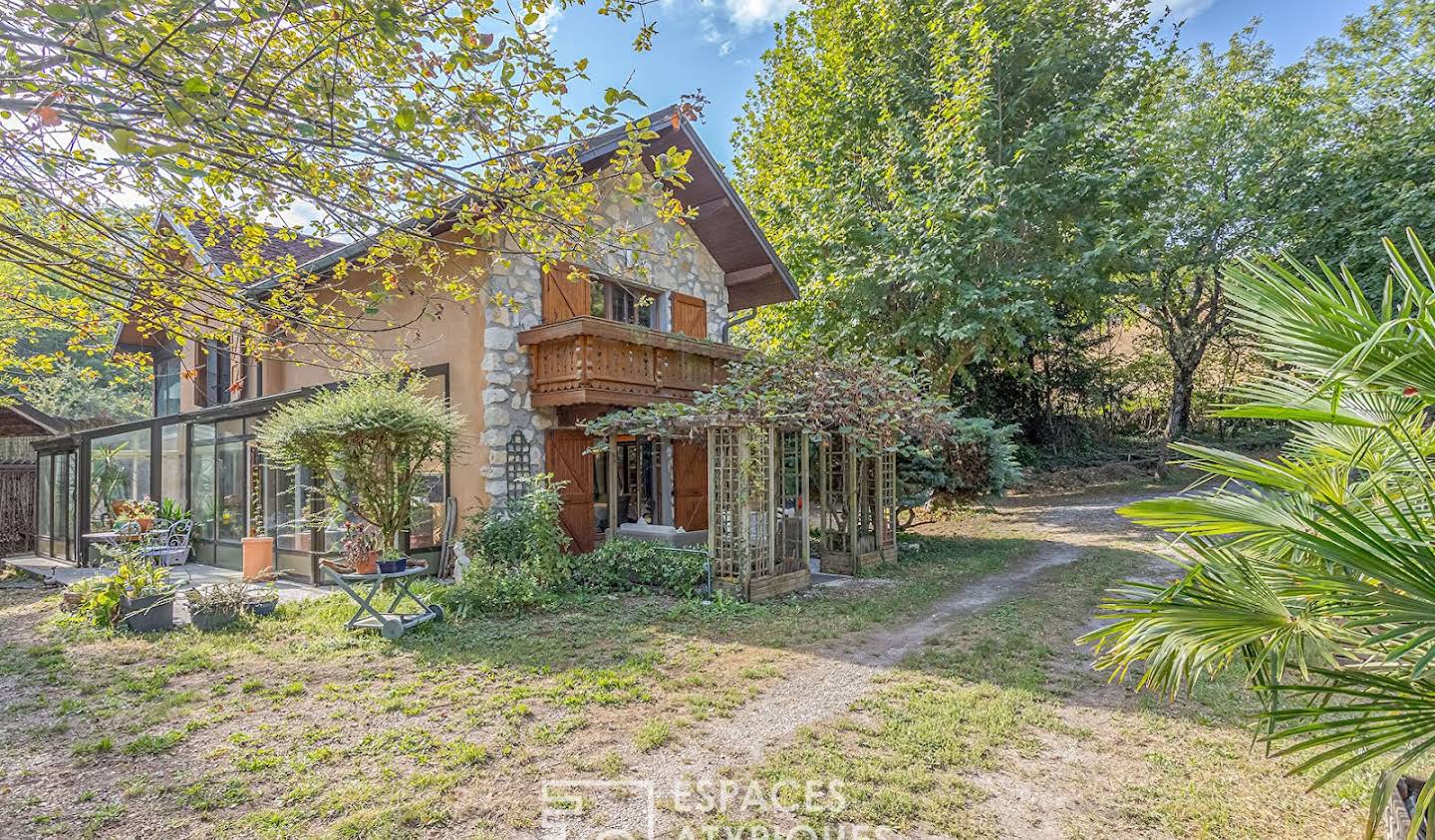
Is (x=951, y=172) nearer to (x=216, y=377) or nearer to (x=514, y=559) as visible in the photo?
(x=514, y=559)

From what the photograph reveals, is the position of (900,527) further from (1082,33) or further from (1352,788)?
(1082,33)

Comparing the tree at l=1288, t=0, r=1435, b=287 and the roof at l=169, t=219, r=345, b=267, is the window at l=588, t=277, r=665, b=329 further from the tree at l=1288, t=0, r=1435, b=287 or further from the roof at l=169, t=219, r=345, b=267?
the tree at l=1288, t=0, r=1435, b=287

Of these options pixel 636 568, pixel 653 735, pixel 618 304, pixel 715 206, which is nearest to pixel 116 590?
pixel 636 568

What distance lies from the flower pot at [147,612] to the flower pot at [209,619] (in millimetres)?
216

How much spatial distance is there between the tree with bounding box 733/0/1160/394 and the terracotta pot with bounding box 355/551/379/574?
9.52 meters

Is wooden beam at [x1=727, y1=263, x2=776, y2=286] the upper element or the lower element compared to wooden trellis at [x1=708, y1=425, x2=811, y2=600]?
upper

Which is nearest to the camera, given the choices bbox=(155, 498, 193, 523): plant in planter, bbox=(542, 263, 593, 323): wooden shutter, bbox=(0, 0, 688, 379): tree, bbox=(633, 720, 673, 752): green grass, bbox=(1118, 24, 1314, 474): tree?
bbox=(0, 0, 688, 379): tree

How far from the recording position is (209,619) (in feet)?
22.0

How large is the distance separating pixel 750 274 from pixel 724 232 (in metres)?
1.06

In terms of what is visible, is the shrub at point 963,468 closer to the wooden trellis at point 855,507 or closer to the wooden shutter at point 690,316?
the wooden trellis at point 855,507

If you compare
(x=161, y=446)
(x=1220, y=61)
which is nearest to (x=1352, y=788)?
(x=161, y=446)

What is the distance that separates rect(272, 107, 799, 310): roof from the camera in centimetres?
930

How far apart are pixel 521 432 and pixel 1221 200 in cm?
1691

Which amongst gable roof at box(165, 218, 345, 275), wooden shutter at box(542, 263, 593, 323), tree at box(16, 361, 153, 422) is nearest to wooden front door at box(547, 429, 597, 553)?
wooden shutter at box(542, 263, 593, 323)
